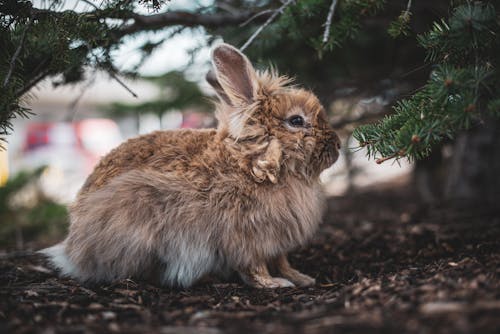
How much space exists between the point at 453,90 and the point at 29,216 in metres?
4.52

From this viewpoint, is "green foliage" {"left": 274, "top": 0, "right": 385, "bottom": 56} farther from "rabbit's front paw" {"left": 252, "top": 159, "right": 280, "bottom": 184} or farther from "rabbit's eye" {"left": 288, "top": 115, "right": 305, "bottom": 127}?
"rabbit's front paw" {"left": 252, "top": 159, "right": 280, "bottom": 184}

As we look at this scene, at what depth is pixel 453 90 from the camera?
1.94 m

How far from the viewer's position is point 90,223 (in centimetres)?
254

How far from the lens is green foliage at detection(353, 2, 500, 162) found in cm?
191

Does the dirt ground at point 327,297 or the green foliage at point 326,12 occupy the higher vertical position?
the green foliage at point 326,12

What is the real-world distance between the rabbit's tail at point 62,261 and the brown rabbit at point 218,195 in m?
0.01

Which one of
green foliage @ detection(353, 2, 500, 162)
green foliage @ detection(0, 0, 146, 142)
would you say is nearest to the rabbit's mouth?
green foliage @ detection(353, 2, 500, 162)

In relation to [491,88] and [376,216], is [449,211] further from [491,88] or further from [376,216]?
[491,88]

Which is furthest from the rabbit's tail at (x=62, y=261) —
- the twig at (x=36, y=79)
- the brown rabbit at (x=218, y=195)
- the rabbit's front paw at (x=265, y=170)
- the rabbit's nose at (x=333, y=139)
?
the rabbit's nose at (x=333, y=139)

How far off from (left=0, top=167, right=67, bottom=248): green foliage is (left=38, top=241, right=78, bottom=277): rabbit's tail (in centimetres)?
185

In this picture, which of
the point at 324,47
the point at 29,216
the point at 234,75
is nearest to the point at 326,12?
the point at 324,47

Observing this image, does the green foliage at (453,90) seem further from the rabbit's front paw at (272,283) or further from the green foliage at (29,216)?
the green foliage at (29,216)

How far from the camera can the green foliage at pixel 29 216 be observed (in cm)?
475

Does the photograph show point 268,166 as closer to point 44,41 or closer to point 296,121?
point 296,121
